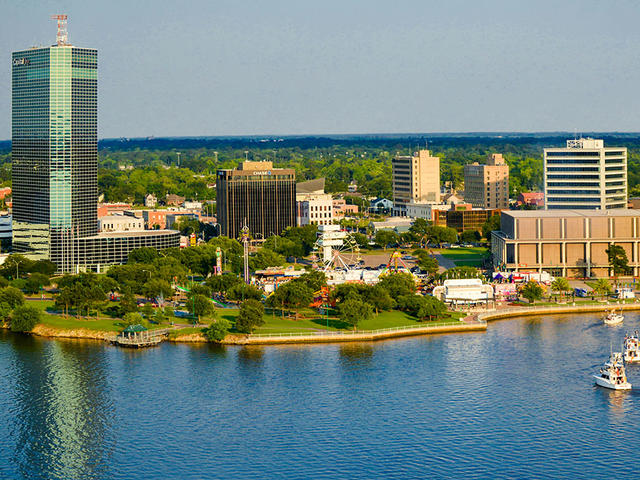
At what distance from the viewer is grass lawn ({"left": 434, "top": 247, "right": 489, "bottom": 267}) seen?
141750mm

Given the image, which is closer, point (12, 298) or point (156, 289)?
point (12, 298)

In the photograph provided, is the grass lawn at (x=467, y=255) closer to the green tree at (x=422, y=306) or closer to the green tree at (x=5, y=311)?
the green tree at (x=422, y=306)

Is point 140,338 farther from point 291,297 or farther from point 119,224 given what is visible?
point 119,224

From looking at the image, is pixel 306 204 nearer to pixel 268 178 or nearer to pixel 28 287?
pixel 268 178

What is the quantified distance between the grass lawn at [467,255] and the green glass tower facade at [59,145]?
4831 cm

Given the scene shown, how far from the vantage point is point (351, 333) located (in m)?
93.9

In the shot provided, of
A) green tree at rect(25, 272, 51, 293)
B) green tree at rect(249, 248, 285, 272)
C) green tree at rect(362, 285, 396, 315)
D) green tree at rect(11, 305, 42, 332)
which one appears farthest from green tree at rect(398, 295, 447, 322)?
green tree at rect(25, 272, 51, 293)

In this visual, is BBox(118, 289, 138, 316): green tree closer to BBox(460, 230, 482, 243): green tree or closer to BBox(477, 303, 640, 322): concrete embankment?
BBox(477, 303, 640, 322): concrete embankment

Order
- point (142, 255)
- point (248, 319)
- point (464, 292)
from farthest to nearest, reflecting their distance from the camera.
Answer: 1. point (142, 255)
2. point (464, 292)
3. point (248, 319)

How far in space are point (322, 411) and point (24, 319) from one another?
38927 mm

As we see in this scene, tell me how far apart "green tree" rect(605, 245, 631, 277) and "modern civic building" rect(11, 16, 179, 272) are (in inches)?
2323

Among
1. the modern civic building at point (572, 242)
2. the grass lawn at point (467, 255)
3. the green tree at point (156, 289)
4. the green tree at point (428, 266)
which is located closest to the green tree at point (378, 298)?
the green tree at point (156, 289)

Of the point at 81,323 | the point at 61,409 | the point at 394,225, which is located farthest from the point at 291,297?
the point at 394,225

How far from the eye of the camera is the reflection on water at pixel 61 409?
62.8m
